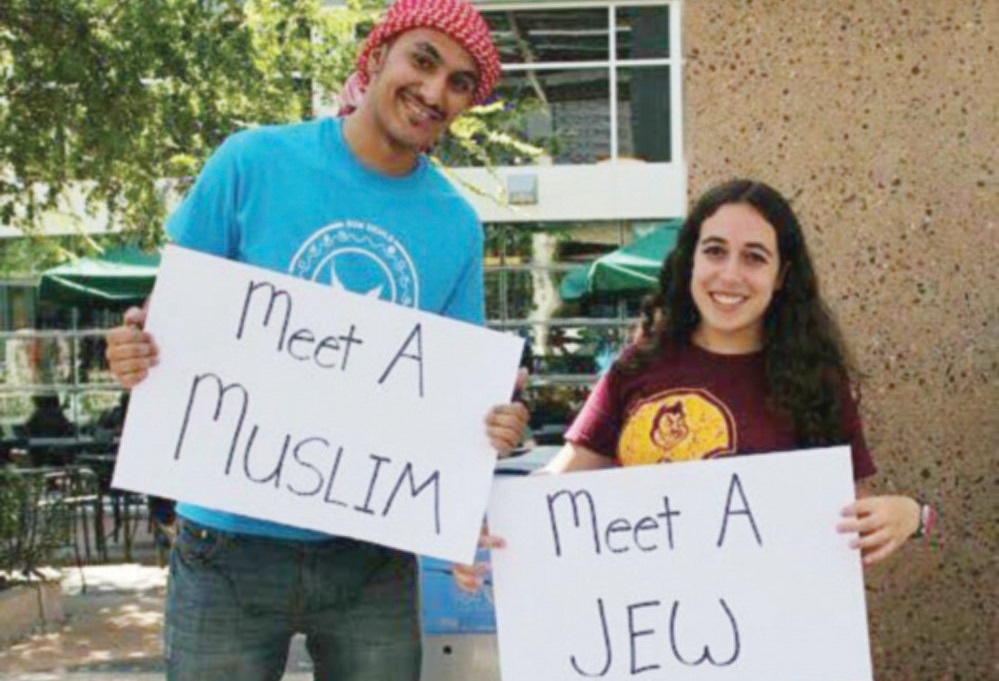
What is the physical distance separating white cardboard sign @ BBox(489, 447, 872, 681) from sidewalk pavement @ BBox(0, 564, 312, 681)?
4.71 metres

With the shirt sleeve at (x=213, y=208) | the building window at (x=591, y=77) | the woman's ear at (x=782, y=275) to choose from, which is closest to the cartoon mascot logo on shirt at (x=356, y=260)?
the shirt sleeve at (x=213, y=208)

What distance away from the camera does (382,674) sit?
280cm

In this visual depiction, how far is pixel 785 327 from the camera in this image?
2740mm

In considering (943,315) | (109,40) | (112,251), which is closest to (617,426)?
(943,315)

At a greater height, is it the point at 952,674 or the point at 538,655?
the point at 538,655

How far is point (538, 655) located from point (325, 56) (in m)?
9.66

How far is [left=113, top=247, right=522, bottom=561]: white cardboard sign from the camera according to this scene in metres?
2.68

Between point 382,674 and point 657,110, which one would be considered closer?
point 382,674

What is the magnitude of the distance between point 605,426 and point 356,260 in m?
0.55

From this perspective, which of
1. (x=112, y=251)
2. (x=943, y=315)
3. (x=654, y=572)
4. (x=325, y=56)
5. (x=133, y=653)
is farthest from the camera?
(x=112, y=251)

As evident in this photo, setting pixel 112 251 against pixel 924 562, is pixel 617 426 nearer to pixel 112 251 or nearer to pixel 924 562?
pixel 924 562

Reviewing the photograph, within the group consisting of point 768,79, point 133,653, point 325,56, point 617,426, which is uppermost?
point 325,56

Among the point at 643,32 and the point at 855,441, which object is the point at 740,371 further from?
the point at 643,32

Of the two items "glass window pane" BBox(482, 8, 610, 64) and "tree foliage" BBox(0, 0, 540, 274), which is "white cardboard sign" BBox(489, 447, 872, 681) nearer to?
"tree foliage" BBox(0, 0, 540, 274)
